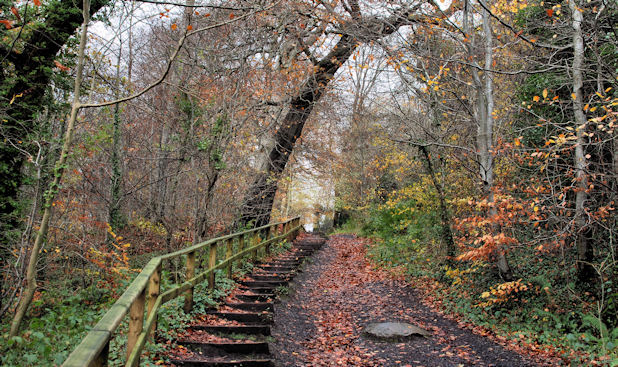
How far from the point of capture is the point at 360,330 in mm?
7500

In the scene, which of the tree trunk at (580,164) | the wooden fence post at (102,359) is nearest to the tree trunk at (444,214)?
the tree trunk at (580,164)

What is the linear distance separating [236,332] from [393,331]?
270 cm

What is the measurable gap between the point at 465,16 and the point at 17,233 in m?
9.14

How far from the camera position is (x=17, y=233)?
6781 mm

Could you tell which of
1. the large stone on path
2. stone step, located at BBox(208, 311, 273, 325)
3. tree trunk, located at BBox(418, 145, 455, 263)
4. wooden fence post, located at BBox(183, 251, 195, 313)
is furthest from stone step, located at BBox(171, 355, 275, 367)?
tree trunk, located at BBox(418, 145, 455, 263)

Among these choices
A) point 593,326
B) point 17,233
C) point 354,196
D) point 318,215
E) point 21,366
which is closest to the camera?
point 21,366

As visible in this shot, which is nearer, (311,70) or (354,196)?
(311,70)

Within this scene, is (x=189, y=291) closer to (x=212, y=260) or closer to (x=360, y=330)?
(x=212, y=260)

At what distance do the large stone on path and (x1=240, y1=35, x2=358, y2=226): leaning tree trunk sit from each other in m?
6.64

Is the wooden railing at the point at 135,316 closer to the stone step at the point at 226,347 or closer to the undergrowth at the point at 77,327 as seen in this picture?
the undergrowth at the point at 77,327

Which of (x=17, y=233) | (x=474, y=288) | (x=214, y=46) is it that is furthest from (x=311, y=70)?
(x=17, y=233)

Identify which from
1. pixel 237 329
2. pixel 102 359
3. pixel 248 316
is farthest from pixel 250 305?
pixel 102 359

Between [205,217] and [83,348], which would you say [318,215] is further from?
[83,348]

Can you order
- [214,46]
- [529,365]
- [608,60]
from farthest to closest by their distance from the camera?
[214,46] < [608,60] < [529,365]
